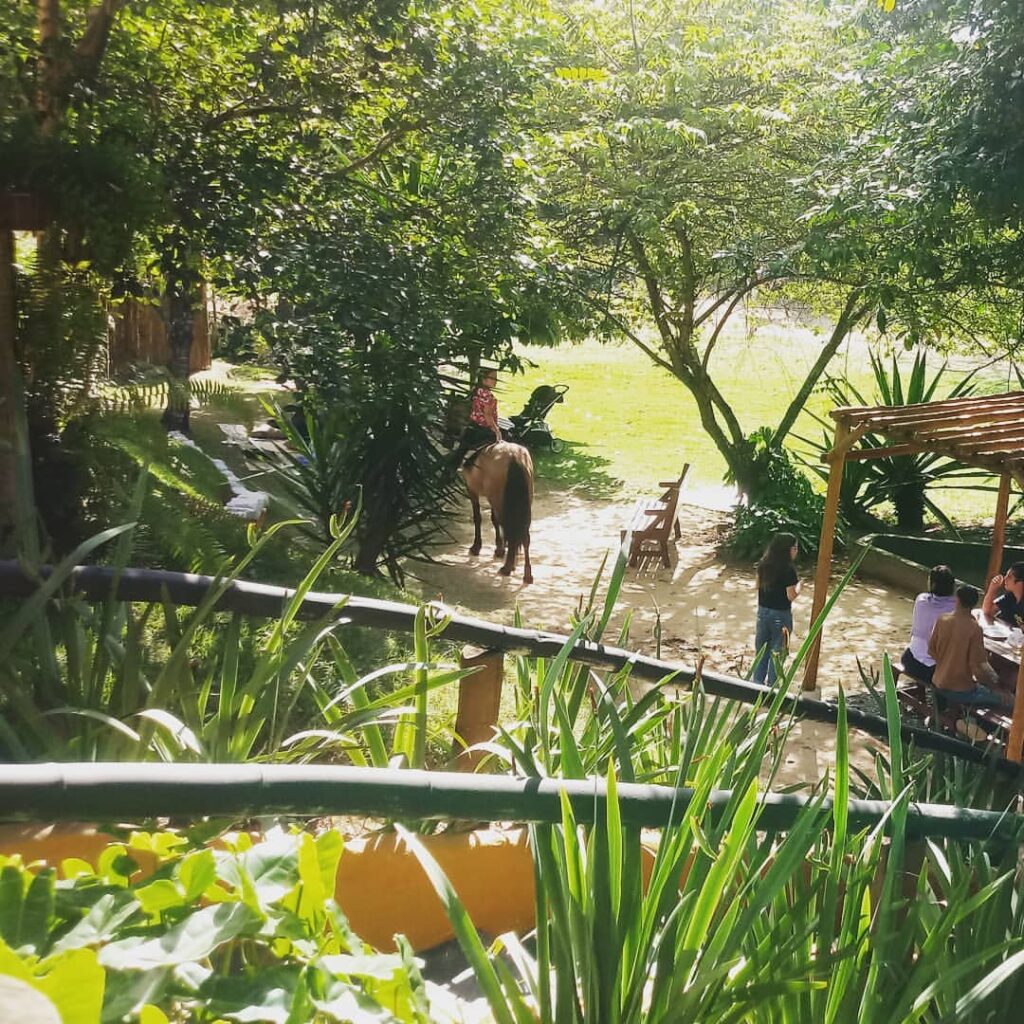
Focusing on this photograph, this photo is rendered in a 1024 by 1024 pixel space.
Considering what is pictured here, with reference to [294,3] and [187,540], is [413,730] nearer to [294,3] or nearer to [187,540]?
[187,540]

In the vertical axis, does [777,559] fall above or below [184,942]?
below

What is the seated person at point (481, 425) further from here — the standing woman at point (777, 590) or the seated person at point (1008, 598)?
the seated person at point (1008, 598)

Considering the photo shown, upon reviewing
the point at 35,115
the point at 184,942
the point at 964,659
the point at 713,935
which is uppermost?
the point at 35,115

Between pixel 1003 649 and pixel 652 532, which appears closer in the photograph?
pixel 1003 649

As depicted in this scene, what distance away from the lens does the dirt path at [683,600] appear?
7.72 m

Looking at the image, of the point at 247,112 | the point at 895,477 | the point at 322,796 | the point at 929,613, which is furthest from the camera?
the point at 895,477

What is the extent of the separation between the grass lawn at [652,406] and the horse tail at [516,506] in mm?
2542

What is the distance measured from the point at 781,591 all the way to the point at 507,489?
11.1ft

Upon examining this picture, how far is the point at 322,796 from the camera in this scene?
1.19 m

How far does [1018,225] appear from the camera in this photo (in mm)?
6246

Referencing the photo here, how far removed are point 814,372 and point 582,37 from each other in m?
4.56

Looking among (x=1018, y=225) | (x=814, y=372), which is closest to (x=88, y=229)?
(x=1018, y=225)

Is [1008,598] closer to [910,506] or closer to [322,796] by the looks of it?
[910,506]

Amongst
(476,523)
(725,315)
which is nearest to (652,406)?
(725,315)
